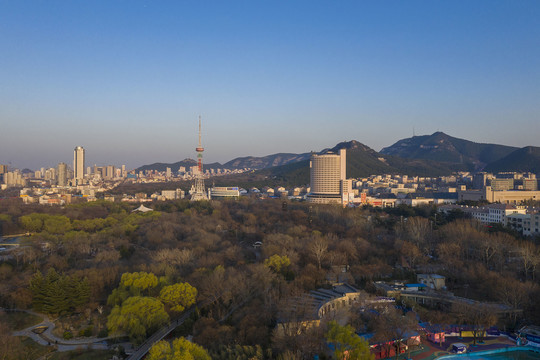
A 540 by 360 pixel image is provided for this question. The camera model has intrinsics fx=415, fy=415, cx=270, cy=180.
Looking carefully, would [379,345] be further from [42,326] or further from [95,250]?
[95,250]

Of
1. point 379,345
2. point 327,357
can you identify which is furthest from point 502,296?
point 327,357

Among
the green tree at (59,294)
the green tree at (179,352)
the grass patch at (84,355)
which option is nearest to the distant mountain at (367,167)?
the green tree at (59,294)

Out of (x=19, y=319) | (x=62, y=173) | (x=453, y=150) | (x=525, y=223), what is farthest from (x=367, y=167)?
(x=19, y=319)

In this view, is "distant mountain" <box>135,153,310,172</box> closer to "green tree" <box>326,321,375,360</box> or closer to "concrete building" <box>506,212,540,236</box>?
"concrete building" <box>506,212,540,236</box>

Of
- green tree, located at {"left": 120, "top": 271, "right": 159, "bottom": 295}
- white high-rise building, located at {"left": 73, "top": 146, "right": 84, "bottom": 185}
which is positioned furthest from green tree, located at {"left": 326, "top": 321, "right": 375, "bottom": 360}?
white high-rise building, located at {"left": 73, "top": 146, "right": 84, "bottom": 185}

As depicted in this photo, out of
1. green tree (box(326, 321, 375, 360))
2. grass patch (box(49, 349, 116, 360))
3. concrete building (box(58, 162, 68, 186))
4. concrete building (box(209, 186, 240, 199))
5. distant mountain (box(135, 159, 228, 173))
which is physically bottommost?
grass patch (box(49, 349, 116, 360))

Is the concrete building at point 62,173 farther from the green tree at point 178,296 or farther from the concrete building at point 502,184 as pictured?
the green tree at point 178,296
